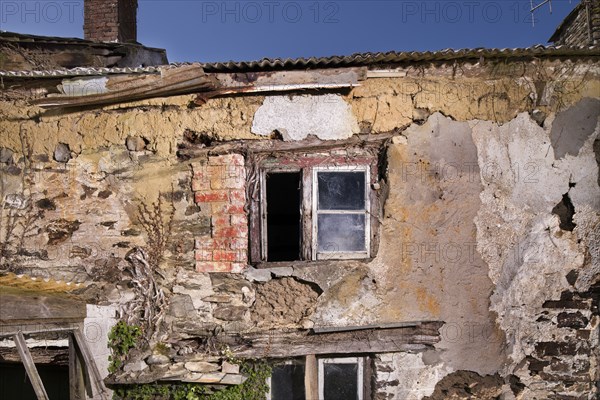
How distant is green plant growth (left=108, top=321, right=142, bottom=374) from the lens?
448 cm

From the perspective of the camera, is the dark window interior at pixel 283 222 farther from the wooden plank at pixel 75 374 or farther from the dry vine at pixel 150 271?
the wooden plank at pixel 75 374

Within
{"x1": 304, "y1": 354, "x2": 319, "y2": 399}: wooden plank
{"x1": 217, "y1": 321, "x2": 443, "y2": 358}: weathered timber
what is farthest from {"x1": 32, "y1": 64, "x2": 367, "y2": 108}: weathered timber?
{"x1": 304, "y1": 354, "x2": 319, "y2": 399}: wooden plank

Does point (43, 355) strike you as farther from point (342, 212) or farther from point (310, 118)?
point (310, 118)

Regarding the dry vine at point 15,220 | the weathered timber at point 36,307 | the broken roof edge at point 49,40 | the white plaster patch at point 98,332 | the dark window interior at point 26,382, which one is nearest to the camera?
the weathered timber at point 36,307

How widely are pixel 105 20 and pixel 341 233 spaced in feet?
18.1

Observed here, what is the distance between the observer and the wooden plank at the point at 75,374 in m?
4.29

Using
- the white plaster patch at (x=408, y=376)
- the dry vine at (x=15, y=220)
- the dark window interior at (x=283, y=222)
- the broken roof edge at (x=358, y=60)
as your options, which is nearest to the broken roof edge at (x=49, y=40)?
the broken roof edge at (x=358, y=60)

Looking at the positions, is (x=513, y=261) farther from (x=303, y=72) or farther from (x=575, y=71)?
(x=303, y=72)

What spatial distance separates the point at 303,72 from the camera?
15.1ft

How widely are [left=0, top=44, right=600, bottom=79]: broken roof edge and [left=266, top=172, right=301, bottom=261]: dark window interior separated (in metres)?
3.41

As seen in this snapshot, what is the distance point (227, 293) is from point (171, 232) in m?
0.83

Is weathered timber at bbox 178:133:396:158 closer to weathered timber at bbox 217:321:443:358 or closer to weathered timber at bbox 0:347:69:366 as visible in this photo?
weathered timber at bbox 217:321:443:358

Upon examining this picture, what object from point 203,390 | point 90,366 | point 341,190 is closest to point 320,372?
point 203,390

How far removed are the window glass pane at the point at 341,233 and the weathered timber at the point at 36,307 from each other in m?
2.34
